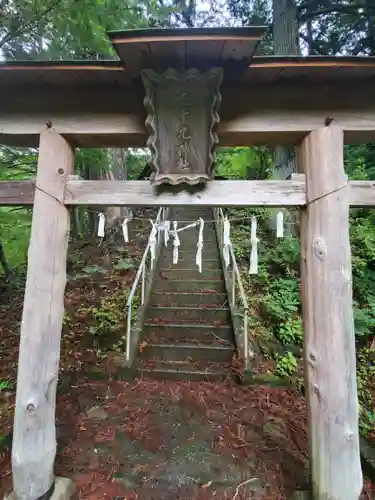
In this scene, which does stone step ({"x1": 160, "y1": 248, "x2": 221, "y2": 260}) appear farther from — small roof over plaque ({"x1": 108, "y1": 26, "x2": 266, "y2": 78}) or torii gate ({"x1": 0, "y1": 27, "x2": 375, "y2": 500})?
small roof over plaque ({"x1": 108, "y1": 26, "x2": 266, "y2": 78})

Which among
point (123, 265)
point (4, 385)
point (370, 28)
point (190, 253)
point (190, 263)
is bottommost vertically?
point (4, 385)

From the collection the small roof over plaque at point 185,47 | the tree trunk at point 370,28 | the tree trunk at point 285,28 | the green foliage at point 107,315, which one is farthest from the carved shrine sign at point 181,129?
the tree trunk at point 370,28

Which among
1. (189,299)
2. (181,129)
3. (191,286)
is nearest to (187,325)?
(189,299)

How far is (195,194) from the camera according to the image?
7.78 feet

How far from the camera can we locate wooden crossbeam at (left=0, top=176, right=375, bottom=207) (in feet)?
7.76

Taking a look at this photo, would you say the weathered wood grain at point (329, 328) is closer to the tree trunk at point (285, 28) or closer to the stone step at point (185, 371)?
the stone step at point (185, 371)

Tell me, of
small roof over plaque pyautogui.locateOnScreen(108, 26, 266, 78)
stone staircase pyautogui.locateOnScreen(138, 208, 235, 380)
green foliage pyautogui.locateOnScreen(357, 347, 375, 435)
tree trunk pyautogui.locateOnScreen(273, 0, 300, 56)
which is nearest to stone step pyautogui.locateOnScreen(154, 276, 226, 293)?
stone staircase pyautogui.locateOnScreen(138, 208, 235, 380)

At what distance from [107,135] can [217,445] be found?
326 cm

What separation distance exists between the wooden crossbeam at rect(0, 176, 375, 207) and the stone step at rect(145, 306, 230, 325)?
11.1ft

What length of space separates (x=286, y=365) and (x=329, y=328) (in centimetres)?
262

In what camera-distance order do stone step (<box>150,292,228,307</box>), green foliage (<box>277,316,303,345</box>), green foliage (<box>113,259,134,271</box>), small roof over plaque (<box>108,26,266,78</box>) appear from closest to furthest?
small roof over plaque (<box>108,26,266,78</box>) < green foliage (<box>277,316,303,345</box>) < stone step (<box>150,292,228,307</box>) < green foliage (<box>113,259,134,271</box>)

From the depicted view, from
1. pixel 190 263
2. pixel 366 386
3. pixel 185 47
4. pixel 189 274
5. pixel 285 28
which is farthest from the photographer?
pixel 190 263

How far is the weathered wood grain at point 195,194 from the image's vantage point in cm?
237

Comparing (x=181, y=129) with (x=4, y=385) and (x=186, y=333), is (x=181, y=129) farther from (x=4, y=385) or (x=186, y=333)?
(x=4, y=385)
